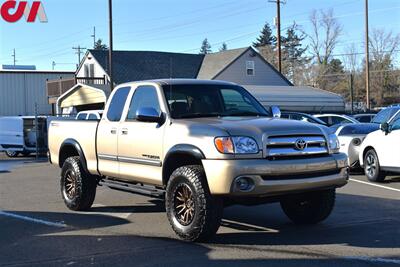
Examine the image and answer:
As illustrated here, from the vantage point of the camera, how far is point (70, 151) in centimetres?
998

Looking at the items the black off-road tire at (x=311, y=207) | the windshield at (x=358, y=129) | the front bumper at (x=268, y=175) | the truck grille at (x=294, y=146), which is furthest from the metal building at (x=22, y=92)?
the front bumper at (x=268, y=175)

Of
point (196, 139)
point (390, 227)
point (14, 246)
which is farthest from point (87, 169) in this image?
point (390, 227)

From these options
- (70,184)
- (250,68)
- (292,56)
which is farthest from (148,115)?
(292,56)

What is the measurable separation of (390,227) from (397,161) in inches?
182

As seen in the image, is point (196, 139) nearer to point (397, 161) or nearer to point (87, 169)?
point (87, 169)

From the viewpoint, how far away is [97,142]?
887 centimetres

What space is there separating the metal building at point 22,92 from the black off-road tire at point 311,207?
47108 millimetres

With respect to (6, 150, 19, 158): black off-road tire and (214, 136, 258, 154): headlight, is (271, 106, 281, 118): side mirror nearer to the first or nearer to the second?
(214, 136, 258, 154): headlight

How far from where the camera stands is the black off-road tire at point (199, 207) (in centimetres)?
661

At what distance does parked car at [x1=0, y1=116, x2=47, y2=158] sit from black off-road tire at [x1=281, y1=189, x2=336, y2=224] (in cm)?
1799

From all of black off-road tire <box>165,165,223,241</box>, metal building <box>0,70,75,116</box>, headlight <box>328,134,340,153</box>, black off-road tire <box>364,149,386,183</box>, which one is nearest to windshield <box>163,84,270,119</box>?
black off-road tire <box>165,165,223,241</box>

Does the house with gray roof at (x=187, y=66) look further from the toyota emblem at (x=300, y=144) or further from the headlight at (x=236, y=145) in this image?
the headlight at (x=236, y=145)

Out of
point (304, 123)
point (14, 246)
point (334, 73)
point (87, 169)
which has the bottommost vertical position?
point (14, 246)

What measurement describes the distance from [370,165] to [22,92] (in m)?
46.5
